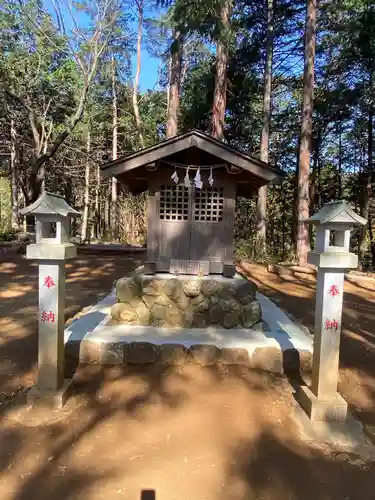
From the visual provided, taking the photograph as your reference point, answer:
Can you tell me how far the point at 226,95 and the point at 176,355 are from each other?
12.0 m

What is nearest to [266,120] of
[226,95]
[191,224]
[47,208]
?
[226,95]

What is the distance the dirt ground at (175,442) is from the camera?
8.13 ft

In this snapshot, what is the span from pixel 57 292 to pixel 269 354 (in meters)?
2.49

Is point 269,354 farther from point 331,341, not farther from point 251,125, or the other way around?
point 251,125

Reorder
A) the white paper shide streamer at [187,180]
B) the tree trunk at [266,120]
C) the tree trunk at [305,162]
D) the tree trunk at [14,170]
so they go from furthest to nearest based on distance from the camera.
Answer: the tree trunk at [14,170] < the tree trunk at [266,120] < the tree trunk at [305,162] < the white paper shide streamer at [187,180]

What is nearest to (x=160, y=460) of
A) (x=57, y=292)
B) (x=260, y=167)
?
(x=57, y=292)

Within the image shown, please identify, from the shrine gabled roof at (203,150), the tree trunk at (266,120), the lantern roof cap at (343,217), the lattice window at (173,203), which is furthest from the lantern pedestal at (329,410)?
the tree trunk at (266,120)

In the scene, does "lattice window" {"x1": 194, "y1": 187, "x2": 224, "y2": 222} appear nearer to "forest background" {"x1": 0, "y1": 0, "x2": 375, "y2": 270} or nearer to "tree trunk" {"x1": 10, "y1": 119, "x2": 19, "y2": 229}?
"forest background" {"x1": 0, "y1": 0, "x2": 375, "y2": 270}

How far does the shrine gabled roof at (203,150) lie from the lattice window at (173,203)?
0.60m

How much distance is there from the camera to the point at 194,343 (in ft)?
14.2

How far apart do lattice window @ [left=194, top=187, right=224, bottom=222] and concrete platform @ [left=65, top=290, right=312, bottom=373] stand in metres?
1.69

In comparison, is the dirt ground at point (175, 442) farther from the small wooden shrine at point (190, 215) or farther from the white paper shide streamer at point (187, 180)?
the white paper shide streamer at point (187, 180)

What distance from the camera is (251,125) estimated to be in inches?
672

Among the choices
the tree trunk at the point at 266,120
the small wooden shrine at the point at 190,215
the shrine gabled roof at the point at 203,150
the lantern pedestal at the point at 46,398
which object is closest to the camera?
the lantern pedestal at the point at 46,398
